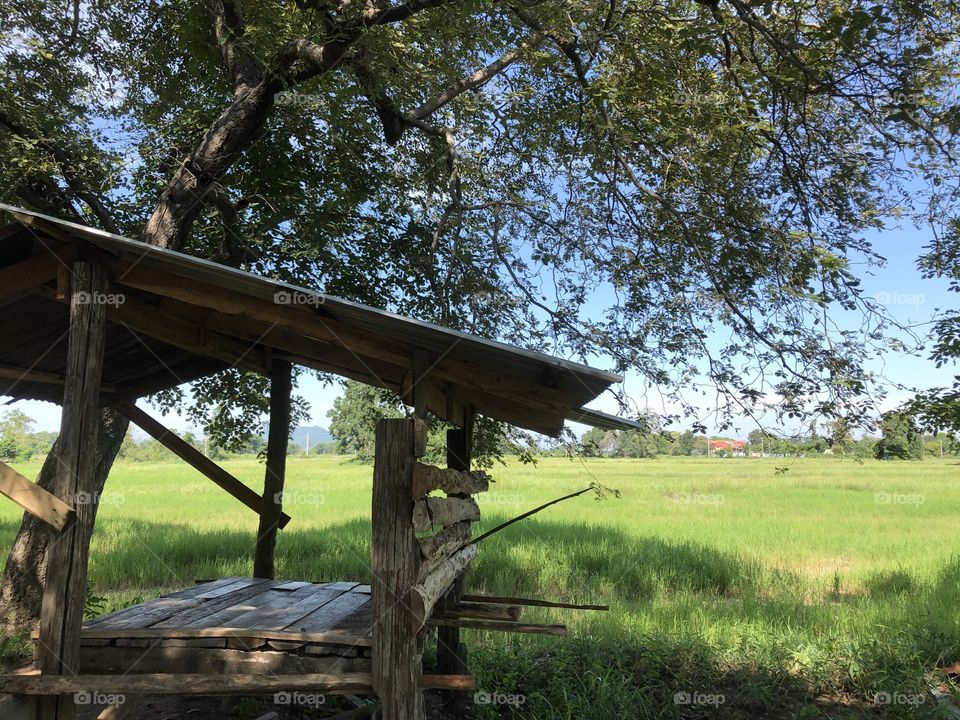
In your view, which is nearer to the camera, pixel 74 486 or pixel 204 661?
pixel 74 486

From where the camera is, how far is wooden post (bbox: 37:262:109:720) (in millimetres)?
3811

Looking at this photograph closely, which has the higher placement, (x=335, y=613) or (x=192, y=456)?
(x=192, y=456)

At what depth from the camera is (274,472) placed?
7.11 meters

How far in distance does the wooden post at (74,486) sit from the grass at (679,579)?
3355mm

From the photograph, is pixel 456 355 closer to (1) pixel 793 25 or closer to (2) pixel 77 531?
(2) pixel 77 531

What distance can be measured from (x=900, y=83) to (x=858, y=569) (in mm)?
8863

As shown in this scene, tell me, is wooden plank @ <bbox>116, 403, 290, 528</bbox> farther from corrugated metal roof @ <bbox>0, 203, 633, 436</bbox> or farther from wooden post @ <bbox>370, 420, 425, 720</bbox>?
wooden post @ <bbox>370, 420, 425, 720</bbox>

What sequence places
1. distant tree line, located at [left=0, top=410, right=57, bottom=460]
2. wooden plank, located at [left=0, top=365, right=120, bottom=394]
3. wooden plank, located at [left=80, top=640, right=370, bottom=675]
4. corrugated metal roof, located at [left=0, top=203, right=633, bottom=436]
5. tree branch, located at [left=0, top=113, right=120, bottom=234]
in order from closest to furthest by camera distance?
corrugated metal roof, located at [left=0, top=203, right=633, bottom=436]
wooden plank, located at [left=80, top=640, right=370, bottom=675]
wooden plank, located at [left=0, top=365, right=120, bottom=394]
tree branch, located at [left=0, top=113, right=120, bottom=234]
distant tree line, located at [left=0, top=410, right=57, bottom=460]

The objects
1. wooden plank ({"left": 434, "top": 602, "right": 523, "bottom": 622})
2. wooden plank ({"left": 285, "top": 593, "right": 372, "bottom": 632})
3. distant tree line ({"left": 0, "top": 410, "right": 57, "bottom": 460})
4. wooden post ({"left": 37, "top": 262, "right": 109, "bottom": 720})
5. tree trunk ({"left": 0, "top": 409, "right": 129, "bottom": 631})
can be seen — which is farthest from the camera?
distant tree line ({"left": 0, "top": 410, "right": 57, "bottom": 460})

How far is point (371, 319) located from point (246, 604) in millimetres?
3067

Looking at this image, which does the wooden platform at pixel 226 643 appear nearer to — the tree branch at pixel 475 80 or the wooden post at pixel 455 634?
the wooden post at pixel 455 634

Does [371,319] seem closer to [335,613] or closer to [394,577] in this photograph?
[394,577]

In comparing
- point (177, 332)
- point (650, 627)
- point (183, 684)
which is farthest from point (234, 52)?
point (650, 627)

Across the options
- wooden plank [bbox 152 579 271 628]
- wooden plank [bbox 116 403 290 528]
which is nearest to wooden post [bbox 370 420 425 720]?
wooden plank [bbox 152 579 271 628]
